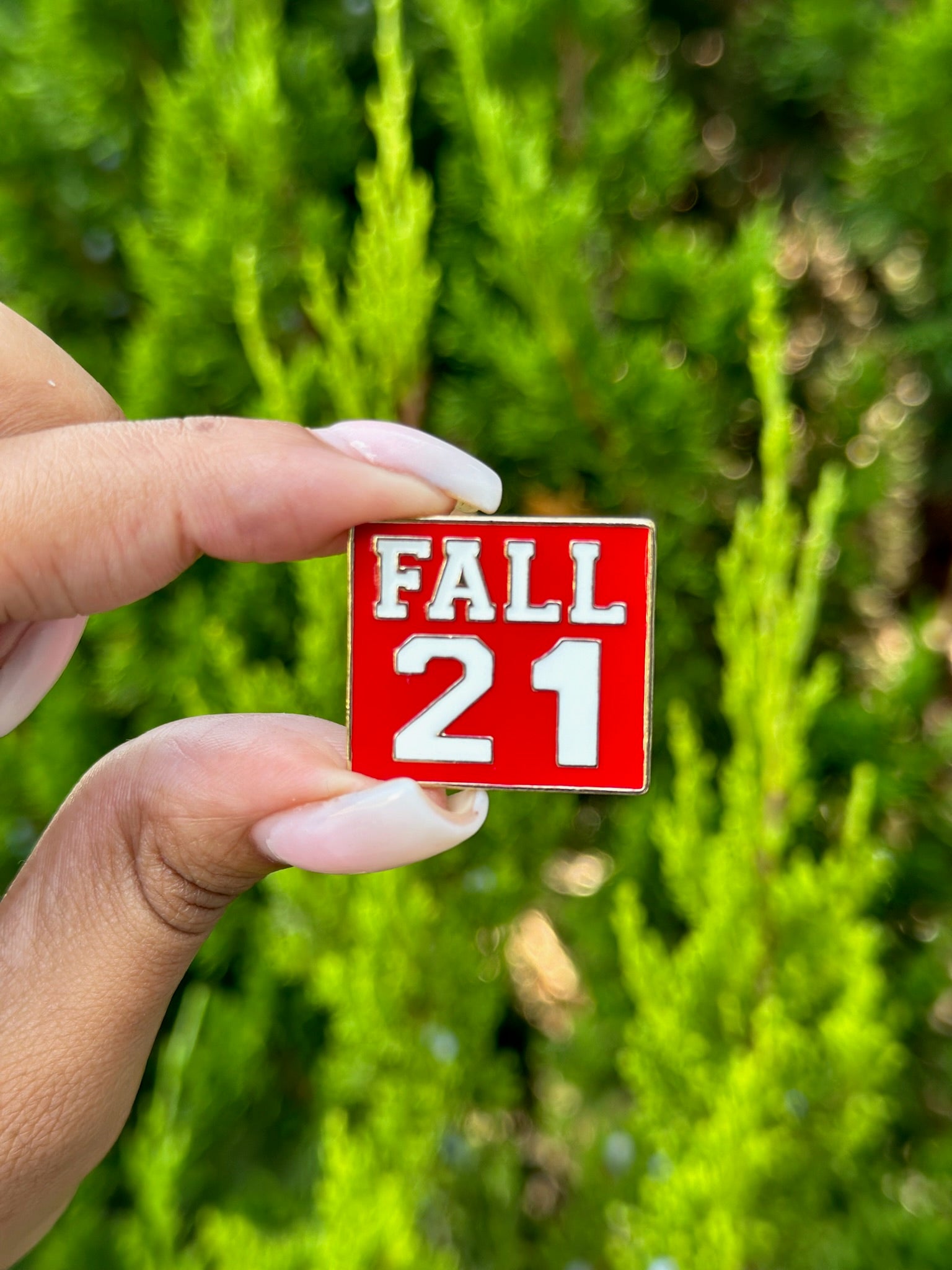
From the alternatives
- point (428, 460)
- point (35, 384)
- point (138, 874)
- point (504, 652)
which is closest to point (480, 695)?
point (504, 652)

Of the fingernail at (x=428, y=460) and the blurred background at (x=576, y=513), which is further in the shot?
the blurred background at (x=576, y=513)

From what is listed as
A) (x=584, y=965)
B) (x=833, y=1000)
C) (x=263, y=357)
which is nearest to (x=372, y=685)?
(x=263, y=357)

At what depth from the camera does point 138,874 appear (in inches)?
30.2

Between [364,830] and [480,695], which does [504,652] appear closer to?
[480,695]

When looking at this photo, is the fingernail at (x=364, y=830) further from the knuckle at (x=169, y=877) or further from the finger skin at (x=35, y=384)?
the finger skin at (x=35, y=384)

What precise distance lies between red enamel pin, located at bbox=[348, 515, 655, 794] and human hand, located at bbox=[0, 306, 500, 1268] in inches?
1.5

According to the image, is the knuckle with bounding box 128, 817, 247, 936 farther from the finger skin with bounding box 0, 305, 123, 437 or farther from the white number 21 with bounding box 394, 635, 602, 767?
the finger skin with bounding box 0, 305, 123, 437

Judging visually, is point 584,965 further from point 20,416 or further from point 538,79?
point 538,79

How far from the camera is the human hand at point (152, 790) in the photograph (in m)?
0.71

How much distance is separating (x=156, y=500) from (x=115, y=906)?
32cm

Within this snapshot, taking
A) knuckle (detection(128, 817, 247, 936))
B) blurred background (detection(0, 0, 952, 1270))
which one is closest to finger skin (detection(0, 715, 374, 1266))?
knuckle (detection(128, 817, 247, 936))

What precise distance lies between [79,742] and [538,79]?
1129mm

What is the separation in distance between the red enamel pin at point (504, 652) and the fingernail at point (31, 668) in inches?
11.0

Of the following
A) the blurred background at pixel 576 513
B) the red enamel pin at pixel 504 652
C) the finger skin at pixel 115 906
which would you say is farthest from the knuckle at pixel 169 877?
the blurred background at pixel 576 513
